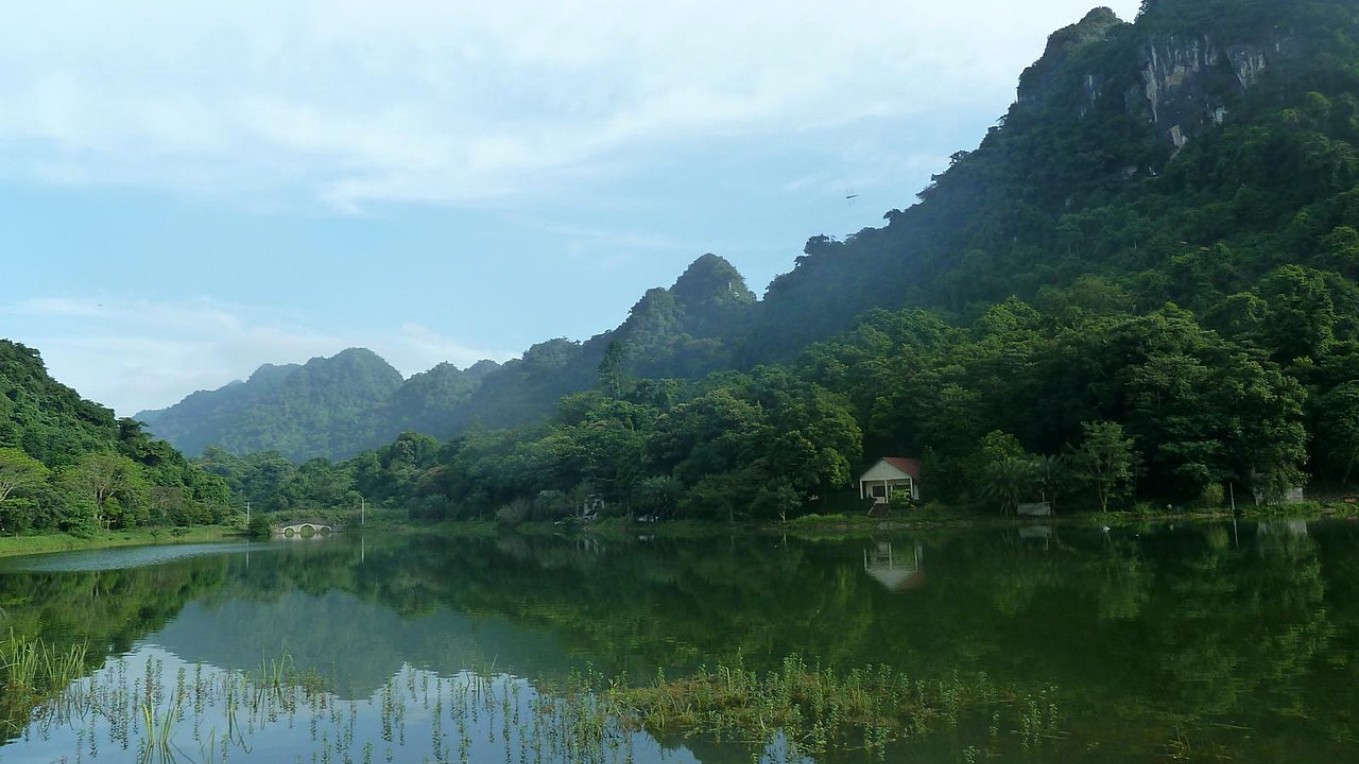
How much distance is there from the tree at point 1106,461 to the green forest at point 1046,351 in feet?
0.33

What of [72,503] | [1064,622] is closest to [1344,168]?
[1064,622]

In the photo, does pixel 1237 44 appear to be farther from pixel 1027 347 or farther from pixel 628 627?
pixel 628 627

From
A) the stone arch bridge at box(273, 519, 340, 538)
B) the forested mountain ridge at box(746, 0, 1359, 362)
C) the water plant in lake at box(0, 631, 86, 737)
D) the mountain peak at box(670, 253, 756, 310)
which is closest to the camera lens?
the water plant in lake at box(0, 631, 86, 737)

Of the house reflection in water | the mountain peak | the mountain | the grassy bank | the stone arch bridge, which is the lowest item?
the stone arch bridge

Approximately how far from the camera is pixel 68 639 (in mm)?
13570

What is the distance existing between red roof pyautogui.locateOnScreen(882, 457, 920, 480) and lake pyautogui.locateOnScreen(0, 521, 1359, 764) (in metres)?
15.0

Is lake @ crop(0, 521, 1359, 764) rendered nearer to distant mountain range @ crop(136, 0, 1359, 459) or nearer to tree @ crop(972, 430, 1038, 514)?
tree @ crop(972, 430, 1038, 514)

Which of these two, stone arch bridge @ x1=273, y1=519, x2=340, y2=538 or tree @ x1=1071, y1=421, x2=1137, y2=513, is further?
stone arch bridge @ x1=273, y1=519, x2=340, y2=538

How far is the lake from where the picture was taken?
681 centimetres

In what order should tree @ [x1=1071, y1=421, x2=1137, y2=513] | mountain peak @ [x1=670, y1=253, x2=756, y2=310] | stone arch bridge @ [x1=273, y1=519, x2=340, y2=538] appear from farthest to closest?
mountain peak @ [x1=670, y1=253, x2=756, y2=310] → stone arch bridge @ [x1=273, y1=519, x2=340, y2=538] → tree @ [x1=1071, y1=421, x2=1137, y2=513]

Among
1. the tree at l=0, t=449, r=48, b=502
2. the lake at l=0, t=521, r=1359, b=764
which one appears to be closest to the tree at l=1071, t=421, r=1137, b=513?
the lake at l=0, t=521, r=1359, b=764

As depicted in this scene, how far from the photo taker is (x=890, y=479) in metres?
37.5

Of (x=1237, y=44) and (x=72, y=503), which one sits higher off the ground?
(x=1237, y=44)

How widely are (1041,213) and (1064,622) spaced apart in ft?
207
